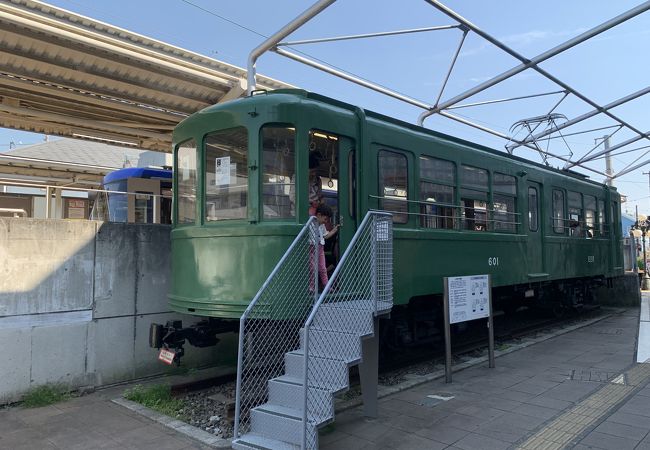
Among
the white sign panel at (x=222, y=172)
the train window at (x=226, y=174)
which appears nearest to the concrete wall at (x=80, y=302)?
the train window at (x=226, y=174)

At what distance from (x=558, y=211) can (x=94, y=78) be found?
9.57 m

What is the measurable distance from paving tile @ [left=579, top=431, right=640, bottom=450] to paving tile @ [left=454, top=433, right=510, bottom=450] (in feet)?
2.37

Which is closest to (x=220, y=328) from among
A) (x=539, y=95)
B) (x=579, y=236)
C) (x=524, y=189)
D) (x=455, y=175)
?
(x=455, y=175)

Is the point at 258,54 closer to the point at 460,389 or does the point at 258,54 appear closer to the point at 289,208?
the point at 289,208

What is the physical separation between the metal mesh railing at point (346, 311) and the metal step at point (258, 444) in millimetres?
216

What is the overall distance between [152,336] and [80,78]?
513 cm

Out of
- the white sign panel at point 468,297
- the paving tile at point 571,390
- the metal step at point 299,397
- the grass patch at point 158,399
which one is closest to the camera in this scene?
the metal step at point 299,397

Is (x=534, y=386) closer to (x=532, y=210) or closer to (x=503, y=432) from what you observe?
(x=503, y=432)

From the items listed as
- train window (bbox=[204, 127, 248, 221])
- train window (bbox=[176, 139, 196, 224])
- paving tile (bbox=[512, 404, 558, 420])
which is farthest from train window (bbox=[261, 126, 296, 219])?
paving tile (bbox=[512, 404, 558, 420])

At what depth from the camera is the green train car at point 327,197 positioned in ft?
17.7

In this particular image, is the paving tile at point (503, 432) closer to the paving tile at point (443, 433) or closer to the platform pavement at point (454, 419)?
the platform pavement at point (454, 419)

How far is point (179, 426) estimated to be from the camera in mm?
4977

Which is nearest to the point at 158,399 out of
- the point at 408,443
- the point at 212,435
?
the point at 212,435

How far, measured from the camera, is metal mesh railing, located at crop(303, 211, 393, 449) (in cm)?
422
